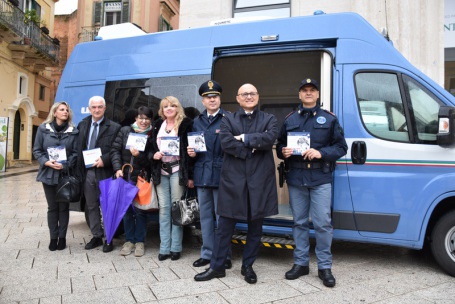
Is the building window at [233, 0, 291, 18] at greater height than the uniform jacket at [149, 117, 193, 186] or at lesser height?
greater

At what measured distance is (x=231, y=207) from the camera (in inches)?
137

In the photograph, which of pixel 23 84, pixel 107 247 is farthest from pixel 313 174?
pixel 23 84

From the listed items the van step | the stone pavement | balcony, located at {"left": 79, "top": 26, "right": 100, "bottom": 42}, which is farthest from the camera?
balcony, located at {"left": 79, "top": 26, "right": 100, "bottom": 42}

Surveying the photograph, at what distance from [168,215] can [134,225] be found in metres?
0.63

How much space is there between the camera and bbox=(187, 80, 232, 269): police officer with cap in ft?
12.7

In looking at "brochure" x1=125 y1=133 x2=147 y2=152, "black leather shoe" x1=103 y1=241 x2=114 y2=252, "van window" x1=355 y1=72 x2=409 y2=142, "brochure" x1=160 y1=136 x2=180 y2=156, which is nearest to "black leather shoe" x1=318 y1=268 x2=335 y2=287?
"van window" x1=355 y1=72 x2=409 y2=142

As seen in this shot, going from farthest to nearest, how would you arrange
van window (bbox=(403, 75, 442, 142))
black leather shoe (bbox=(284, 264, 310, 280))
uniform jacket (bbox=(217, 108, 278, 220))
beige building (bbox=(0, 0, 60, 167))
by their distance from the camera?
beige building (bbox=(0, 0, 60, 167)) → van window (bbox=(403, 75, 442, 142)) → black leather shoe (bbox=(284, 264, 310, 280)) → uniform jacket (bbox=(217, 108, 278, 220))

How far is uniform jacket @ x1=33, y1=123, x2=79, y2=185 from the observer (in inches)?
173

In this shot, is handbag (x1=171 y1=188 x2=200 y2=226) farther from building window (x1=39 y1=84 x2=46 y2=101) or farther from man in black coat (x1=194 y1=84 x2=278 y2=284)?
building window (x1=39 y1=84 x2=46 y2=101)

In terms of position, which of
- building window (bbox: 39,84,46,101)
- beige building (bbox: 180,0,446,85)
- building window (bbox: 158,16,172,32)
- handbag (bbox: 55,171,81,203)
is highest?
building window (bbox: 158,16,172,32)

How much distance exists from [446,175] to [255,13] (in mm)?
7576

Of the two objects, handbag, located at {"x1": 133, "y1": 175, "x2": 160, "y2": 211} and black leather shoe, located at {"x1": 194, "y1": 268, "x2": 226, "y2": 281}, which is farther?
handbag, located at {"x1": 133, "y1": 175, "x2": 160, "y2": 211}

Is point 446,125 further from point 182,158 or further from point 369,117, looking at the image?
point 182,158

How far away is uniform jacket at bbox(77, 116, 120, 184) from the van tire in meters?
3.78
